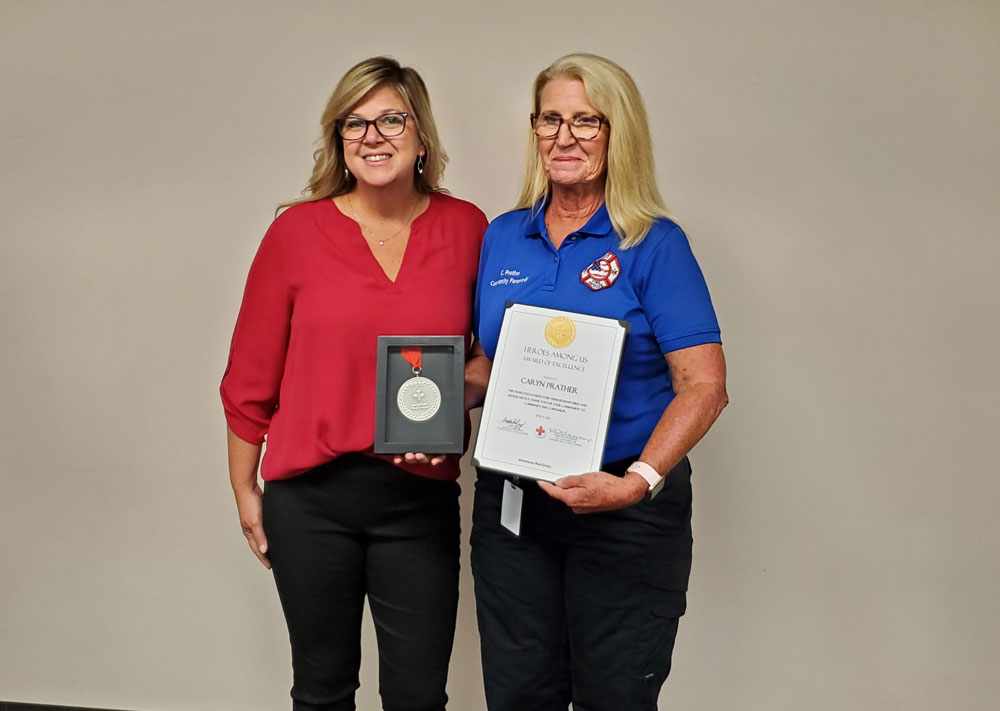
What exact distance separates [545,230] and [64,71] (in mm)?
1641

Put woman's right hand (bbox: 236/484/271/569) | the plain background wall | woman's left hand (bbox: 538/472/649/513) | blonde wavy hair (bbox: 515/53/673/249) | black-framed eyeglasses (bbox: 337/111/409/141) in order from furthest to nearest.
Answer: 1. the plain background wall
2. woman's right hand (bbox: 236/484/271/569)
3. black-framed eyeglasses (bbox: 337/111/409/141)
4. blonde wavy hair (bbox: 515/53/673/249)
5. woman's left hand (bbox: 538/472/649/513)

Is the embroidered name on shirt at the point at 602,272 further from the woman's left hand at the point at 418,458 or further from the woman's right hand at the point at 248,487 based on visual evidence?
the woman's right hand at the point at 248,487

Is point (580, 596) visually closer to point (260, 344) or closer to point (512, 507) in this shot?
point (512, 507)

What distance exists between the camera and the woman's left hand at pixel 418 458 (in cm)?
169

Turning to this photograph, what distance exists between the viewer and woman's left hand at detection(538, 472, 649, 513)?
5.04 ft

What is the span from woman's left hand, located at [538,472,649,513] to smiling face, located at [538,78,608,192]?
0.54m

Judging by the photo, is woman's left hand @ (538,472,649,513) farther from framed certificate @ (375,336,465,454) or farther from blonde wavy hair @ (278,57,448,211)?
blonde wavy hair @ (278,57,448,211)

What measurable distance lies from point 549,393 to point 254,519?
707mm

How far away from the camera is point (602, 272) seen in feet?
5.39

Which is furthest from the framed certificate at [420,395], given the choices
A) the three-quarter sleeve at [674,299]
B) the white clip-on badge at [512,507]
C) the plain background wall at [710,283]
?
the plain background wall at [710,283]

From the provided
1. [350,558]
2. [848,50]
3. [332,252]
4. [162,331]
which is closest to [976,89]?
[848,50]

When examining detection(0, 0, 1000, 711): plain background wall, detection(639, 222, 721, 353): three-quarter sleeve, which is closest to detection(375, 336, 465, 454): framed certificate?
detection(639, 222, 721, 353): three-quarter sleeve

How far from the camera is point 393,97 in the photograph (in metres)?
1.78

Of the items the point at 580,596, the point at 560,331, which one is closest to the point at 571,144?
the point at 560,331
